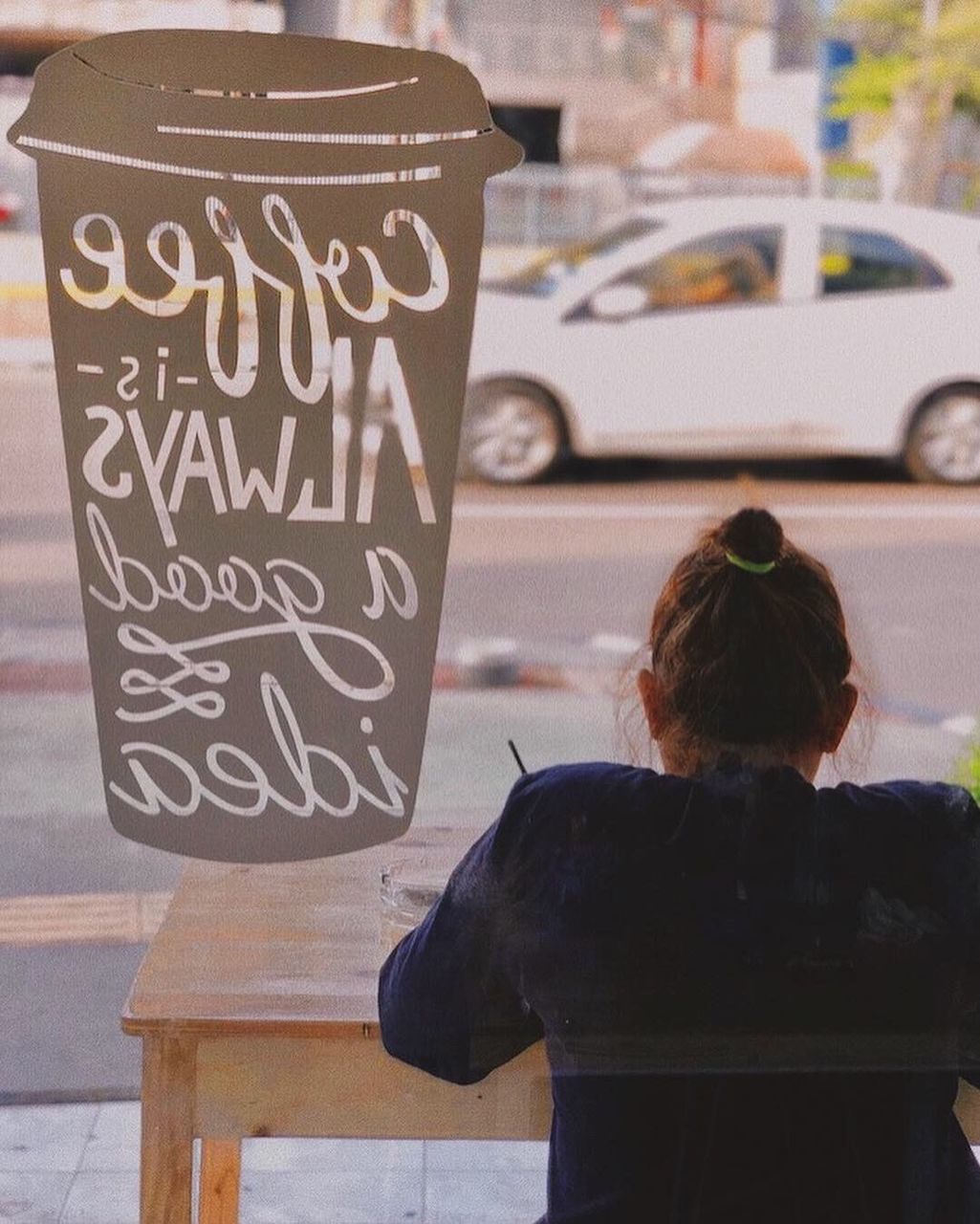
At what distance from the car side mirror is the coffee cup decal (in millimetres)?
2183

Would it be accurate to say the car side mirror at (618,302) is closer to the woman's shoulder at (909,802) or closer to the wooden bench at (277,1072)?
the wooden bench at (277,1072)

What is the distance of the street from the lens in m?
3.16

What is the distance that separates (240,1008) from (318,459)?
0.74 meters

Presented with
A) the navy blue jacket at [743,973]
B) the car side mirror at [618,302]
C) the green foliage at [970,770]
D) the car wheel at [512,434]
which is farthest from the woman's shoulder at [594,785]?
the car side mirror at [618,302]

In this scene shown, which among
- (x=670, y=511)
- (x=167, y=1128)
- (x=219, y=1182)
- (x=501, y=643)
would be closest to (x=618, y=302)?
(x=670, y=511)

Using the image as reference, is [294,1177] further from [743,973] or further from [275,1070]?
[743,973]

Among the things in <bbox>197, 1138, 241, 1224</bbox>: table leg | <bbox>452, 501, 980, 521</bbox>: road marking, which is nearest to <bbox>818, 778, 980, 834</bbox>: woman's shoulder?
<bbox>197, 1138, 241, 1224</bbox>: table leg

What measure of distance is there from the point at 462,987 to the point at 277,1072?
237 mm

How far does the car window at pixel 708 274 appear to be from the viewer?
3.99m

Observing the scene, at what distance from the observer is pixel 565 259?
375cm

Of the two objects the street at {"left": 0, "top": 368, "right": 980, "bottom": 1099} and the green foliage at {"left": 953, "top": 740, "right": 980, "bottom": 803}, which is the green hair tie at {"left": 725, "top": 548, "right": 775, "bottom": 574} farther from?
the green foliage at {"left": 953, "top": 740, "right": 980, "bottom": 803}

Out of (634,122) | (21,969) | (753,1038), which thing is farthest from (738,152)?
(753,1038)

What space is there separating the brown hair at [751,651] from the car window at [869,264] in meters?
2.08

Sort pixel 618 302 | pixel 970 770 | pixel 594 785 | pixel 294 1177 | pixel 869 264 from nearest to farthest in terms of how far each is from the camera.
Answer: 1. pixel 594 785
2. pixel 294 1177
3. pixel 970 770
4. pixel 869 264
5. pixel 618 302
